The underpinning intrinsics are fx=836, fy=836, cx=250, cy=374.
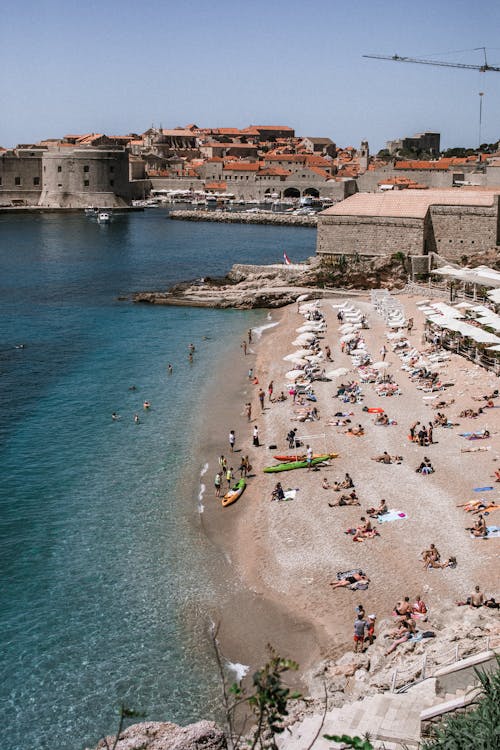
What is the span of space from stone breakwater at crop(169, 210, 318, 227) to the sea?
50.0m

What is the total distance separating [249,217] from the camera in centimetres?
8612

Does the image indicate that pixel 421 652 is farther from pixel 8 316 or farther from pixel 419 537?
pixel 8 316

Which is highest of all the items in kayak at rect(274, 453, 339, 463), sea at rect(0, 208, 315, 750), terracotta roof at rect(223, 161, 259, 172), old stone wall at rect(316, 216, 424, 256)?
terracotta roof at rect(223, 161, 259, 172)

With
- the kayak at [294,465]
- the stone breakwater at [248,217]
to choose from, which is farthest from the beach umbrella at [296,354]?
the stone breakwater at [248,217]

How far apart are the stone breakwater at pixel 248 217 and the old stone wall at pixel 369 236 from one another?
1745 inches

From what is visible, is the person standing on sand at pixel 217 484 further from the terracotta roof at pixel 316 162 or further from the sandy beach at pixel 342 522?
the terracotta roof at pixel 316 162

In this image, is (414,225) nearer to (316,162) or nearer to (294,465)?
(294,465)

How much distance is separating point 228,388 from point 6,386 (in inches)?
257

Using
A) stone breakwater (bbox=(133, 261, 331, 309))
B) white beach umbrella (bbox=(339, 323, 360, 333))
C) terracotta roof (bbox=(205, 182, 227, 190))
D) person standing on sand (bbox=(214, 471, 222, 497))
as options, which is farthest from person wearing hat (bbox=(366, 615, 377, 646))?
terracotta roof (bbox=(205, 182, 227, 190))

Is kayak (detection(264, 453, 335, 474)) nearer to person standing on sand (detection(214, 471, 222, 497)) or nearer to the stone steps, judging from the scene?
person standing on sand (detection(214, 471, 222, 497))

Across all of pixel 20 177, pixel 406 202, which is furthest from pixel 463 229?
pixel 20 177

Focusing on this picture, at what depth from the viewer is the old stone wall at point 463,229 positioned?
3500 centimetres

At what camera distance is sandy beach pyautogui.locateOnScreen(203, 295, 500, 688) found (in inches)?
461

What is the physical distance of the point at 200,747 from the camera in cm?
842
